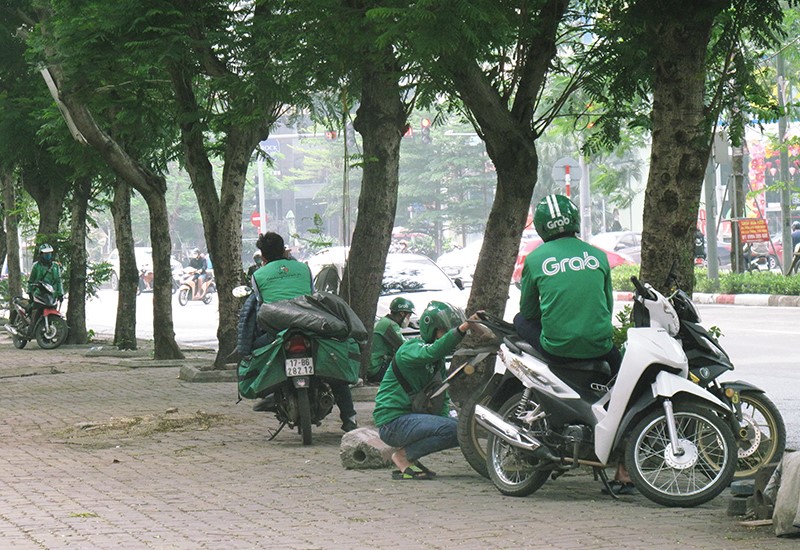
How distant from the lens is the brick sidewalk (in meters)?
6.79

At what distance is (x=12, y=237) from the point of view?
33469 mm

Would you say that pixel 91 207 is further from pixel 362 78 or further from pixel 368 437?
pixel 368 437

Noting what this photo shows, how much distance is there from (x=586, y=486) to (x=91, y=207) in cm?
2271

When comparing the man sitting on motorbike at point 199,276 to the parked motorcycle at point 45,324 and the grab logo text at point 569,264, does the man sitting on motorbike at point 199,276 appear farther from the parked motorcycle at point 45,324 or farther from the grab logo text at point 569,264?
the grab logo text at point 569,264

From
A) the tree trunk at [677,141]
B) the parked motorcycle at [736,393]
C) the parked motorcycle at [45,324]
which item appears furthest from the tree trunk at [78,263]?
the parked motorcycle at [736,393]

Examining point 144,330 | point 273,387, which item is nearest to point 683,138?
point 273,387

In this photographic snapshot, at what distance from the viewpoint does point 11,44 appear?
22719 millimetres

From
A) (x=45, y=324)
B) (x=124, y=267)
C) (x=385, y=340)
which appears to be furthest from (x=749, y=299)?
(x=385, y=340)

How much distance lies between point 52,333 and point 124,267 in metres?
2.83

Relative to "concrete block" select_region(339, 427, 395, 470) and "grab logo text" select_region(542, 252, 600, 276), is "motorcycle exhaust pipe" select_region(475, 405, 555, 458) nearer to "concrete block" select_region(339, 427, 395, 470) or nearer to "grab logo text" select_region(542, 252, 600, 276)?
"grab logo text" select_region(542, 252, 600, 276)

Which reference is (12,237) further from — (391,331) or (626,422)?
(626,422)

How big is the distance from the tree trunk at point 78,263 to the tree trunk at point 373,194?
11374mm

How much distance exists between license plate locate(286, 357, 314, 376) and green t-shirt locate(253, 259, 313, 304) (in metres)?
0.60

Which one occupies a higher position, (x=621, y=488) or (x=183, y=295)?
(x=183, y=295)
